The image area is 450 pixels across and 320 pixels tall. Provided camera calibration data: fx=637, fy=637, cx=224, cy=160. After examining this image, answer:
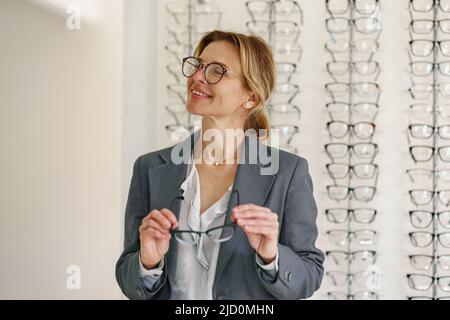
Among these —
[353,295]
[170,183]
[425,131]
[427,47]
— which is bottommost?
[353,295]

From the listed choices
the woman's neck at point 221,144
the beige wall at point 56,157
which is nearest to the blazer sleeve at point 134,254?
the woman's neck at point 221,144

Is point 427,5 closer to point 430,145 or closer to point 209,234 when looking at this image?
point 430,145

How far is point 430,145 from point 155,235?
2.13 feet

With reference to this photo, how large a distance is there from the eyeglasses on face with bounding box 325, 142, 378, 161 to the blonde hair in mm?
336

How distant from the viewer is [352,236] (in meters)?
1.28

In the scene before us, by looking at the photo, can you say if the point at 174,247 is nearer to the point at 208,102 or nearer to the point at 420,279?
the point at 208,102

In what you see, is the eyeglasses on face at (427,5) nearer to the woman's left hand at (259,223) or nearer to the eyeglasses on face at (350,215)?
the eyeglasses on face at (350,215)

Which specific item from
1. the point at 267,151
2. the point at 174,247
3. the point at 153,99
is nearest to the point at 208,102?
the point at 267,151

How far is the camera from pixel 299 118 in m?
1.29

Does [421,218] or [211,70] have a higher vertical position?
[211,70]

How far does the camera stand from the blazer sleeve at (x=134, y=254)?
909 millimetres

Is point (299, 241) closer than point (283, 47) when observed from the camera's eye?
Yes
